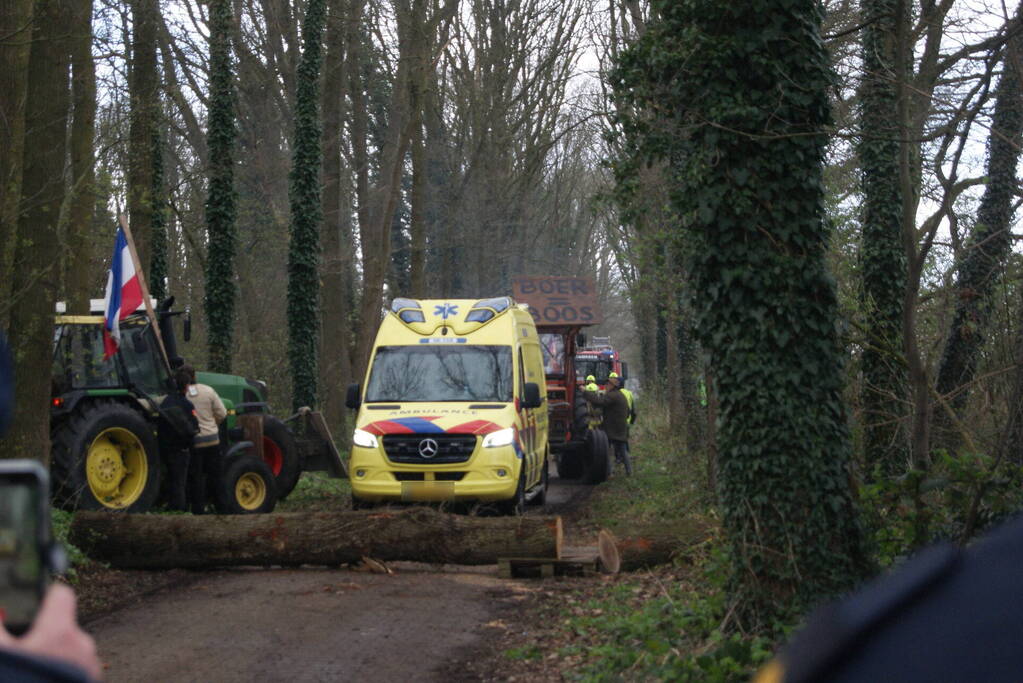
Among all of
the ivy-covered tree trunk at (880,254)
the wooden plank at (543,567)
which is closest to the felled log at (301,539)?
the wooden plank at (543,567)

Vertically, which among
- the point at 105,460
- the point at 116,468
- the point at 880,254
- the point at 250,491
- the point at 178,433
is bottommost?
the point at 250,491

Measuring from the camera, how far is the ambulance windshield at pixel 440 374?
600 inches

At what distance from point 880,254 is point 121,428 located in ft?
32.4

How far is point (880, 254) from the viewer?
14977 mm

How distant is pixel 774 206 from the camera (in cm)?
823

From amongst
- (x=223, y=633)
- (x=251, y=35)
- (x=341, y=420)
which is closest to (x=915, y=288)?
(x=223, y=633)

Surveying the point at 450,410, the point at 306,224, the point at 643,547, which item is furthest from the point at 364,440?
the point at 306,224

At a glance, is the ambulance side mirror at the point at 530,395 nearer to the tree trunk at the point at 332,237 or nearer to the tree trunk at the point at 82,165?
the tree trunk at the point at 82,165

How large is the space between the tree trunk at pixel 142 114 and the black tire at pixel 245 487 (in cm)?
555

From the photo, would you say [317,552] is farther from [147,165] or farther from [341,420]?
[341,420]

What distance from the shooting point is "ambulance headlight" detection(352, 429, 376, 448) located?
14.3 metres

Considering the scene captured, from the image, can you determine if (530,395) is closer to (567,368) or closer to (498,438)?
(498,438)

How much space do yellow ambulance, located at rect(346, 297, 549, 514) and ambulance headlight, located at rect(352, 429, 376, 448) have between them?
0.01 m

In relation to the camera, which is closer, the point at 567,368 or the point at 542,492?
the point at 542,492
